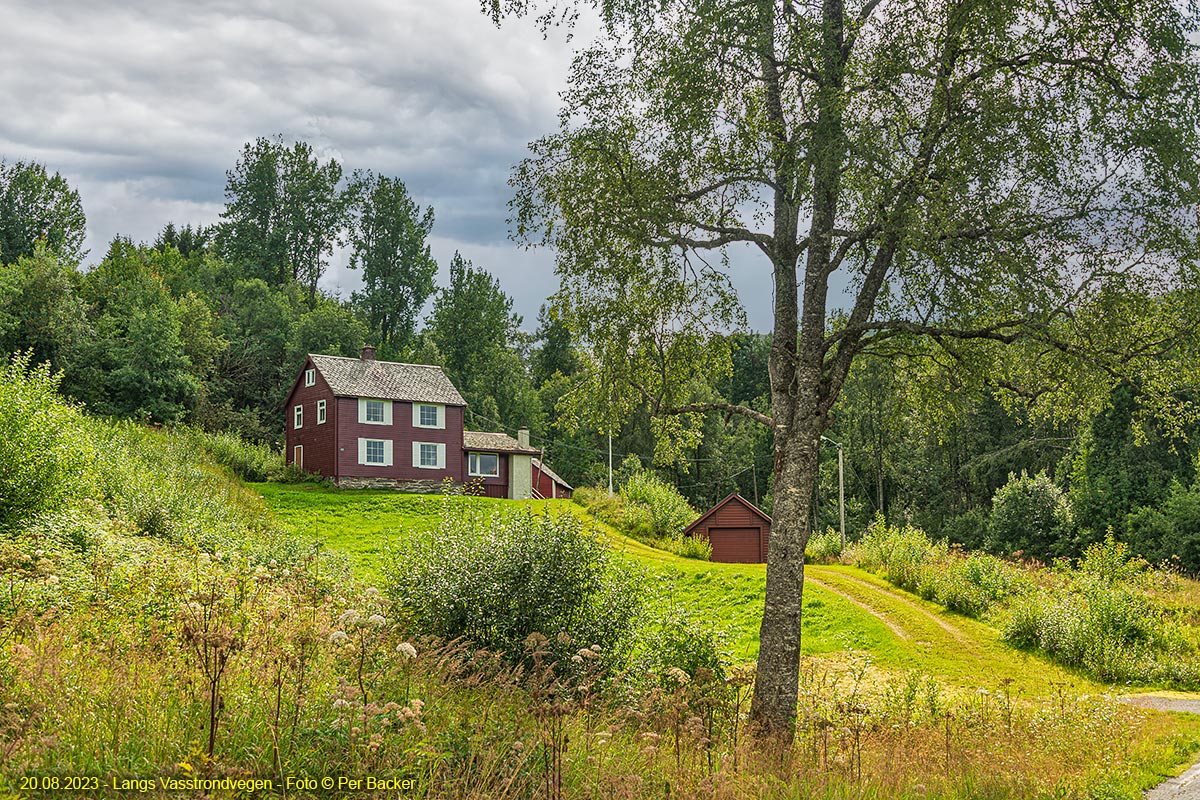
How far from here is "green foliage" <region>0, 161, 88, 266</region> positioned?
51.2 meters

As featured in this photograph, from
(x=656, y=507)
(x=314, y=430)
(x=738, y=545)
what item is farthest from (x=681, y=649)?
(x=314, y=430)

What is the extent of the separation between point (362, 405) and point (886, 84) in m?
34.5

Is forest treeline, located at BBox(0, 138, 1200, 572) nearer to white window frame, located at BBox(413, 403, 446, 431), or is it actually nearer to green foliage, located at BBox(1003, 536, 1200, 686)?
white window frame, located at BBox(413, 403, 446, 431)

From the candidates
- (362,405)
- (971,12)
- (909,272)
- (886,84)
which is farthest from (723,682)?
(362,405)

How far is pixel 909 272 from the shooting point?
9.91m

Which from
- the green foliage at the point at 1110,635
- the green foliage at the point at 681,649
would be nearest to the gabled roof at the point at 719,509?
the green foliage at the point at 1110,635

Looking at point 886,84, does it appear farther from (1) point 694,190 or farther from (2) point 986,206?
(1) point 694,190

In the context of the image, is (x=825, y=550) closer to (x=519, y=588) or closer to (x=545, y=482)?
(x=545, y=482)

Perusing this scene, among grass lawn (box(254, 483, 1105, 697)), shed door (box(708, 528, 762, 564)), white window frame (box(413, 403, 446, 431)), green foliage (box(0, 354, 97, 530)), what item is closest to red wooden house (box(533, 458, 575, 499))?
white window frame (box(413, 403, 446, 431))

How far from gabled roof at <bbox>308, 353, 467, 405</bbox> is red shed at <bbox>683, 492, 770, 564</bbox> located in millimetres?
13659

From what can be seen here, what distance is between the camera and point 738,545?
3919 cm

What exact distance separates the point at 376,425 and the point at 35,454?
89.8 ft

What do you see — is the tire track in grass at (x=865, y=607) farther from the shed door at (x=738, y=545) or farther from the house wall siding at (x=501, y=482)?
the house wall siding at (x=501, y=482)

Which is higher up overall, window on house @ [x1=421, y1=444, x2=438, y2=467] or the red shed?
window on house @ [x1=421, y1=444, x2=438, y2=467]
